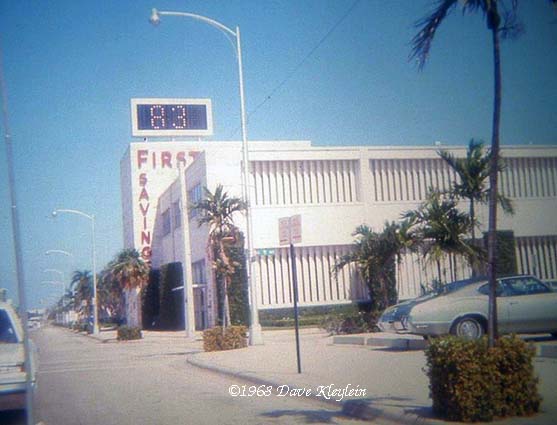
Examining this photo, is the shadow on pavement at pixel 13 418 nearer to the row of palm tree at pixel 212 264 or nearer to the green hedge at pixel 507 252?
the row of palm tree at pixel 212 264

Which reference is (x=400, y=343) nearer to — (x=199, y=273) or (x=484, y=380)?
(x=484, y=380)

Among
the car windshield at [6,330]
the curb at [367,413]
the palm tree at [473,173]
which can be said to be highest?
the palm tree at [473,173]

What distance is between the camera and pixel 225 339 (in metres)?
23.0

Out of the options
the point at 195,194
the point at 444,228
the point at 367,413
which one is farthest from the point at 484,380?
the point at 195,194

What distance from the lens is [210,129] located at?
63188 mm

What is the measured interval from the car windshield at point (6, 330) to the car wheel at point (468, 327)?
30.9 feet

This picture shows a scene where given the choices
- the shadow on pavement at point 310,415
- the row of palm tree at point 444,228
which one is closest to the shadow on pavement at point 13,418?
the shadow on pavement at point 310,415

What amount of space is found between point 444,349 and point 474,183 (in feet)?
57.8

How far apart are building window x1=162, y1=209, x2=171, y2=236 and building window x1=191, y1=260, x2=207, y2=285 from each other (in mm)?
8759

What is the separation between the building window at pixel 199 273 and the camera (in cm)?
4534

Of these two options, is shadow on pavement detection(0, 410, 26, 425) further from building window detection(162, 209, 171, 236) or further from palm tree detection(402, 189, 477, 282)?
building window detection(162, 209, 171, 236)

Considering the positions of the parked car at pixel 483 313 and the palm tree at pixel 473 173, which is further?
the palm tree at pixel 473 173

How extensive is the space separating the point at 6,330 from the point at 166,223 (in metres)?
45.9

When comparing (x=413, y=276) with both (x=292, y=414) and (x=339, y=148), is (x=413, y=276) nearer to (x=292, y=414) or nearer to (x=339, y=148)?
(x=339, y=148)
